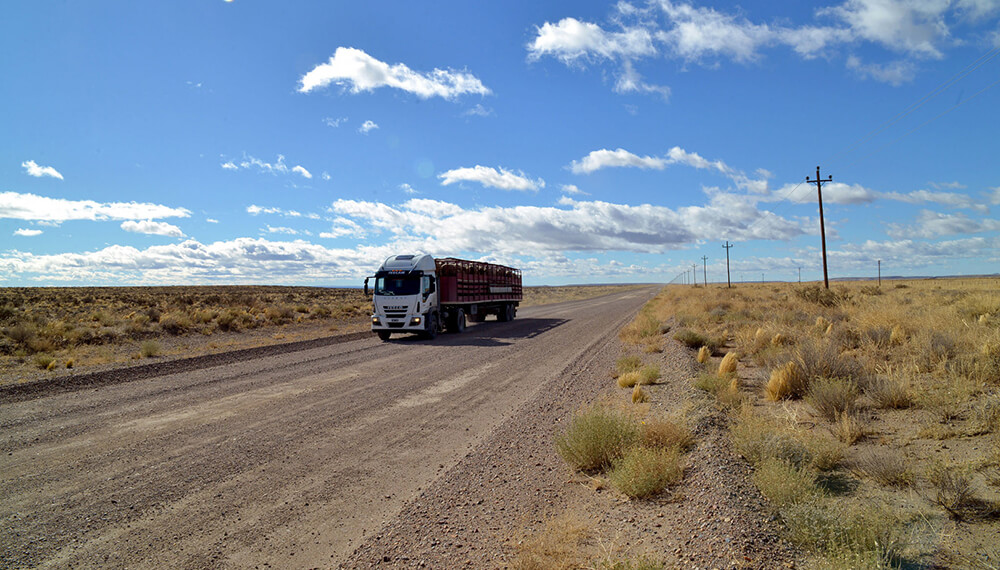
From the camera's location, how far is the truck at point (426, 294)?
21.1 m

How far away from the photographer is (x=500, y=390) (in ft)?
36.3

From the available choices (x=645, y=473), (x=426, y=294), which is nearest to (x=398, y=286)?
(x=426, y=294)

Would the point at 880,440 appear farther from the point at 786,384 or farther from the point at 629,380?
the point at 629,380

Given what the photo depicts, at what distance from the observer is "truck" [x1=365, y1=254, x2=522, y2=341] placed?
21109mm

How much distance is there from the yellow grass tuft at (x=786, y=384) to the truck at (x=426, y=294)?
48.3 feet

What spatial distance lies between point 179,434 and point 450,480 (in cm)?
469

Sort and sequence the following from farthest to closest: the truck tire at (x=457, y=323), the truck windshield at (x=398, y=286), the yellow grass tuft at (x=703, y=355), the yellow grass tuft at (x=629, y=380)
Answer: the truck tire at (x=457, y=323)
the truck windshield at (x=398, y=286)
the yellow grass tuft at (x=703, y=355)
the yellow grass tuft at (x=629, y=380)

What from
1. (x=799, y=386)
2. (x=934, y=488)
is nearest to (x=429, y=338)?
(x=799, y=386)

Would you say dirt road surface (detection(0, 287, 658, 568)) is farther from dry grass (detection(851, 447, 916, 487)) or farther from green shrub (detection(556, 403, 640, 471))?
dry grass (detection(851, 447, 916, 487))

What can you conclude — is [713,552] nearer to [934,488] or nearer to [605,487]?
[605,487]

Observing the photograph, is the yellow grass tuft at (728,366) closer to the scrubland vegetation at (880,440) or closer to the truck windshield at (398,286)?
the scrubland vegetation at (880,440)

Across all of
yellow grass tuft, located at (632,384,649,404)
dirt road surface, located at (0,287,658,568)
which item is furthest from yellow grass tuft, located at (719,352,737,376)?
dirt road surface, located at (0,287,658,568)

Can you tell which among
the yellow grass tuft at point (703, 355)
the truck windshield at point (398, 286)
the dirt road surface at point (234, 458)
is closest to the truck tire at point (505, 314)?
the truck windshield at point (398, 286)

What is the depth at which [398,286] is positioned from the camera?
2142 centimetres
